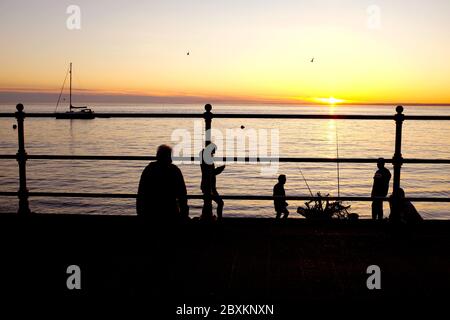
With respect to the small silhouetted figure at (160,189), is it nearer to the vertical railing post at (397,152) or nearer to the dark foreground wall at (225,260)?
the dark foreground wall at (225,260)

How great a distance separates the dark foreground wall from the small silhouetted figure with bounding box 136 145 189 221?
139 millimetres

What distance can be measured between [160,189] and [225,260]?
1.02m

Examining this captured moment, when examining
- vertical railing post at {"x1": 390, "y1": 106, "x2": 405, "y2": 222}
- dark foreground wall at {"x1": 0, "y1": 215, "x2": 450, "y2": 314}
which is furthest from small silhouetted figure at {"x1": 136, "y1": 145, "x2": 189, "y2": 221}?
vertical railing post at {"x1": 390, "y1": 106, "x2": 405, "y2": 222}

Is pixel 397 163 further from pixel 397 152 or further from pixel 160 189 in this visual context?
pixel 160 189

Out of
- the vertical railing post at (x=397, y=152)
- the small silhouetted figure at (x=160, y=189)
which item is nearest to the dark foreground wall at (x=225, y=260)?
the small silhouetted figure at (x=160, y=189)

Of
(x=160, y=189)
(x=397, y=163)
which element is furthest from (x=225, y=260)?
(x=397, y=163)

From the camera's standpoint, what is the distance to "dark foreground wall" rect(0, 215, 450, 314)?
4289 mm

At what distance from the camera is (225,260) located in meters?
5.13

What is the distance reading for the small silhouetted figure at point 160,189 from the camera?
15.8 feet

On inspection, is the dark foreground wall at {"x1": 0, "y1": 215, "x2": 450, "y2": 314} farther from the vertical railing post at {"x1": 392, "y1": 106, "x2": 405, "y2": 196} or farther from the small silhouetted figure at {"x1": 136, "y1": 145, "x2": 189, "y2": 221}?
the vertical railing post at {"x1": 392, "y1": 106, "x2": 405, "y2": 196}
